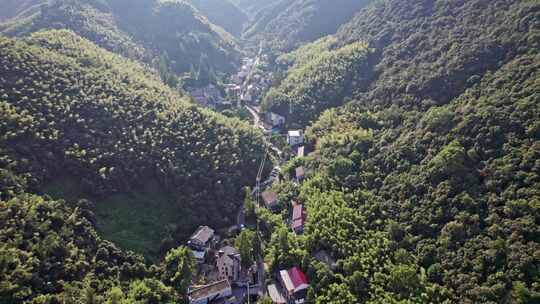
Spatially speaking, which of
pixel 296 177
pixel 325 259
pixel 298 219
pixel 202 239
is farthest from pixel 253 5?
pixel 325 259

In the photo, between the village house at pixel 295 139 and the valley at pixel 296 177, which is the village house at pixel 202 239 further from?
the village house at pixel 295 139

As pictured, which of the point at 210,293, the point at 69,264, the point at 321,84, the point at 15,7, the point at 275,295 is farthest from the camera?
the point at 15,7

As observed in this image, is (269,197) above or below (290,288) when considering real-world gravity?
above

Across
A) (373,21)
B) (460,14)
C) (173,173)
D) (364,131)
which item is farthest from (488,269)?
(373,21)

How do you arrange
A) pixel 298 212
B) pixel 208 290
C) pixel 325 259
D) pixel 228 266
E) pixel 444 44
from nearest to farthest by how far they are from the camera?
pixel 208 290 → pixel 325 259 → pixel 228 266 → pixel 298 212 → pixel 444 44

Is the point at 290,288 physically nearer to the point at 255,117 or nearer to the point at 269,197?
the point at 269,197

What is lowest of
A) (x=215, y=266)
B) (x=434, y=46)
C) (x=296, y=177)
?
(x=215, y=266)

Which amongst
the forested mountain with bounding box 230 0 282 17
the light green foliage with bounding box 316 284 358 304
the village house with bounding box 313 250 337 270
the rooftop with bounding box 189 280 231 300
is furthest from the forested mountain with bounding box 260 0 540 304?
the forested mountain with bounding box 230 0 282 17

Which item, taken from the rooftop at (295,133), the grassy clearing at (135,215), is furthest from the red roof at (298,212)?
the rooftop at (295,133)
